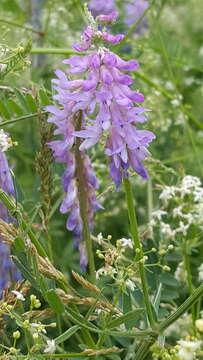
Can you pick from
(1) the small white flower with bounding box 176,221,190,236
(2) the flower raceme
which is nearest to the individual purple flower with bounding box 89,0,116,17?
(1) the small white flower with bounding box 176,221,190,236

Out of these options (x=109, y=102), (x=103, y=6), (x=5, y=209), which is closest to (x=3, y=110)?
(x=5, y=209)

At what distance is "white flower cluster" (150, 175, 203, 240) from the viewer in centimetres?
141

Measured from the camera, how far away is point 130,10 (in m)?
3.14

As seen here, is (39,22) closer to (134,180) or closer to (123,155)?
(134,180)

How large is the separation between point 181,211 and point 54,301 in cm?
58

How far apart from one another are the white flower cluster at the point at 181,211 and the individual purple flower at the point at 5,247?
29 cm

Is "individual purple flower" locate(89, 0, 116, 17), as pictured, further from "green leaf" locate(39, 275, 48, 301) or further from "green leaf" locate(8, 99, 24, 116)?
"green leaf" locate(39, 275, 48, 301)

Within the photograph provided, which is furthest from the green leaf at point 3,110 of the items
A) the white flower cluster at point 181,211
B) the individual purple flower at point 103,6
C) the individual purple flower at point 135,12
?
the individual purple flower at point 135,12

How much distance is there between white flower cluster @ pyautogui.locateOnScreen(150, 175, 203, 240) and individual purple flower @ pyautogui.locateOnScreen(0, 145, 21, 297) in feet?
0.97

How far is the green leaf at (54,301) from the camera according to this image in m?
0.98

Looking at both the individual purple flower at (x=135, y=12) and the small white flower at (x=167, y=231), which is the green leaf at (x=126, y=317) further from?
the individual purple flower at (x=135, y=12)

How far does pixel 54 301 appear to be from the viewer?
0.99 metres

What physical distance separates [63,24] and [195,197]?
1.27 m

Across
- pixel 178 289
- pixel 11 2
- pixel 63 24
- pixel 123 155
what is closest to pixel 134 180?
pixel 178 289
